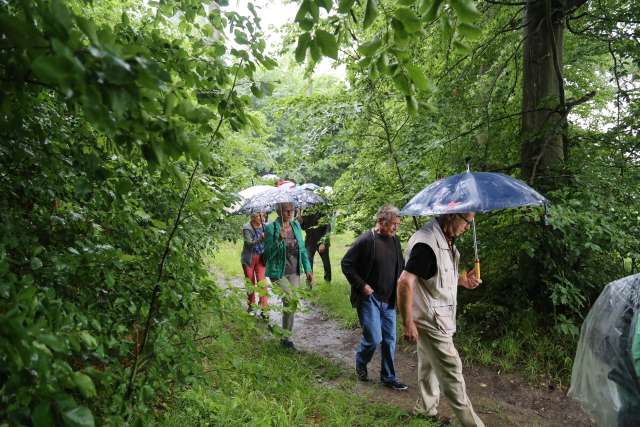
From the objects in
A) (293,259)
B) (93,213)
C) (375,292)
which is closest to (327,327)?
(293,259)

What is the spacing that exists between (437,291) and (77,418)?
2.79 metres

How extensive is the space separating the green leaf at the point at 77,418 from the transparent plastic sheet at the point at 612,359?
8.71 ft

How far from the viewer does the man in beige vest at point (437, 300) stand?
126 inches

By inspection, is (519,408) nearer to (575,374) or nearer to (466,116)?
(575,374)

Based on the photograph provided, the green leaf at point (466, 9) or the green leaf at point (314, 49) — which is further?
the green leaf at point (314, 49)

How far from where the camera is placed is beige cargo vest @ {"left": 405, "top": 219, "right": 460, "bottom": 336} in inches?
128

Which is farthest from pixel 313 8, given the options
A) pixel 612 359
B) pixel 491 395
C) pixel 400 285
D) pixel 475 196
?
pixel 491 395

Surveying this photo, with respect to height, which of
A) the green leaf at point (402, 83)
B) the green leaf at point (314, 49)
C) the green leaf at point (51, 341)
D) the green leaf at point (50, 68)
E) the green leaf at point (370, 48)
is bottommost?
the green leaf at point (51, 341)

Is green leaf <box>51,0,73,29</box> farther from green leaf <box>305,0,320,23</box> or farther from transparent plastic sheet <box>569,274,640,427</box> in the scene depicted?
transparent plastic sheet <box>569,274,640,427</box>

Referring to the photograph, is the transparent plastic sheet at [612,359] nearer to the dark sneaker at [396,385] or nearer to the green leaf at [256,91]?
the dark sneaker at [396,385]

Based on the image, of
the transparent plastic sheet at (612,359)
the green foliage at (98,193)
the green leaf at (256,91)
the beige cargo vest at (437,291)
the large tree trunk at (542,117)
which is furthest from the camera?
the large tree trunk at (542,117)

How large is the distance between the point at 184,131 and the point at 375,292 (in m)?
3.61

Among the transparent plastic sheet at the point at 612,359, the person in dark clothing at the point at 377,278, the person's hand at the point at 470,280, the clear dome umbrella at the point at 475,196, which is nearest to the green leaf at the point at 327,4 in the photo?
the clear dome umbrella at the point at 475,196

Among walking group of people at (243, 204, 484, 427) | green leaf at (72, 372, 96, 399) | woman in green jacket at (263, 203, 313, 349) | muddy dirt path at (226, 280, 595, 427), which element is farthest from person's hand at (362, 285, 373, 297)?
green leaf at (72, 372, 96, 399)
